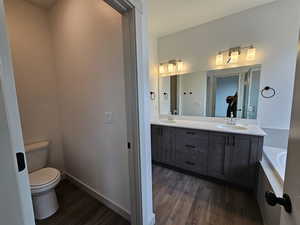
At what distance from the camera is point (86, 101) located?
1.74 m

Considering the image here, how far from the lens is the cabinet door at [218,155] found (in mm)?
1974

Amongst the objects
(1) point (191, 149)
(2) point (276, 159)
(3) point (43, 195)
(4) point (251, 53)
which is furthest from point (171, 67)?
(3) point (43, 195)

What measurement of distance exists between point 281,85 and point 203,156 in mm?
1493

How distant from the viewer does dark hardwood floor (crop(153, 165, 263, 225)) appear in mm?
1505

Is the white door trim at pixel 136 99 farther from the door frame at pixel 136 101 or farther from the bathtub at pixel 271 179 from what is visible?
the bathtub at pixel 271 179

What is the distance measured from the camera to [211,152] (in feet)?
6.87

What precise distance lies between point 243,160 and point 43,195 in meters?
2.49

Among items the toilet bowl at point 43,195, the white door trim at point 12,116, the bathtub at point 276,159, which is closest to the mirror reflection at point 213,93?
the bathtub at point 276,159

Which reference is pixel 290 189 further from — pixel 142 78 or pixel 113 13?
pixel 113 13

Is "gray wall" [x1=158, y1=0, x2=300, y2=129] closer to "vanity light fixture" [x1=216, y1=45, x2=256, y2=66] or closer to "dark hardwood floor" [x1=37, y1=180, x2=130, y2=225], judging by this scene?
"vanity light fixture" [x1=216, y1=45, x2=256, y2=66]

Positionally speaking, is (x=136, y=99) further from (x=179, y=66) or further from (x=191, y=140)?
(x=179, y=66)

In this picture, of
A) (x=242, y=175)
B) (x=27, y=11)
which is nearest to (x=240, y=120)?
(x=242, y=175)

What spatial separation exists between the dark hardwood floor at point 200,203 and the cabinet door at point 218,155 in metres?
0.20

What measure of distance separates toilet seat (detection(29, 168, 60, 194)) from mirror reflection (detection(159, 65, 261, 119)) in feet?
7.37
